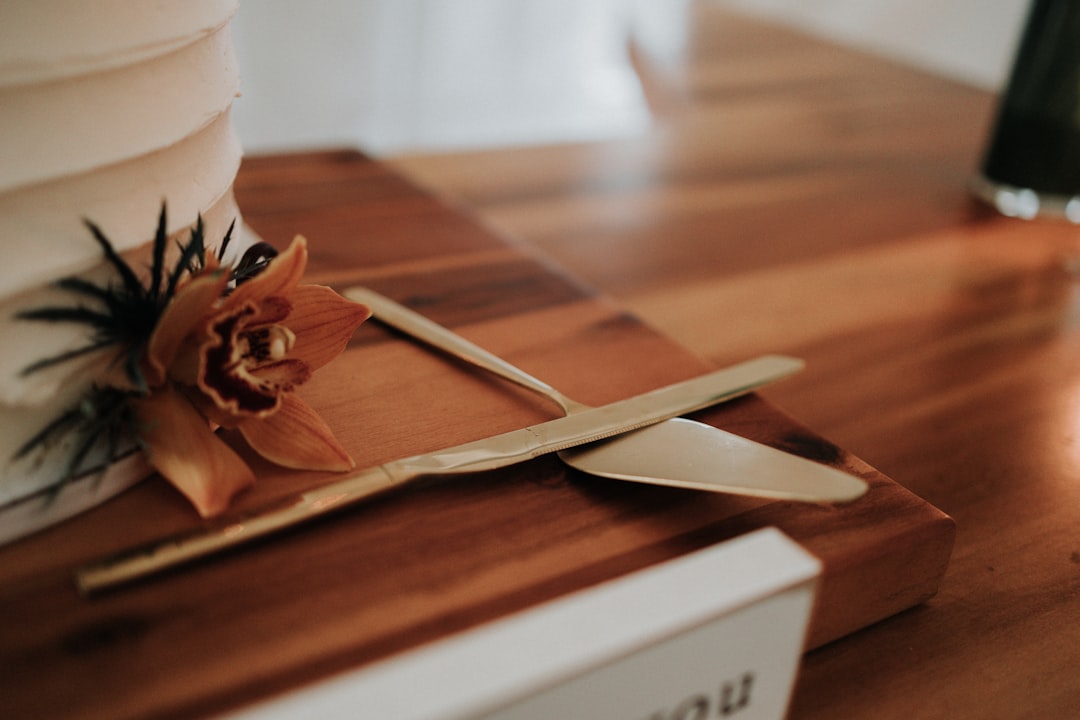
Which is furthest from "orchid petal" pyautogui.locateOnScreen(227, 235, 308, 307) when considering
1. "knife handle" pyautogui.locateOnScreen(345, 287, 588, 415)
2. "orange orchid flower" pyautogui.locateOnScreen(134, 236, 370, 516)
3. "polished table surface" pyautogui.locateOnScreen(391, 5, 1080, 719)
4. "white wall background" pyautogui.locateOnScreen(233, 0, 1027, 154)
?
"white wall background" pyautogui.locateOnScreen(233, 0, 1027, 154)

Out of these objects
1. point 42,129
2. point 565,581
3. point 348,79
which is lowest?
point 348,79

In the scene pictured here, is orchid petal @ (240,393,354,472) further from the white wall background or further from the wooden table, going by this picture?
the white wall background

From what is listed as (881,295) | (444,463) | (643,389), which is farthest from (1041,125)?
(444,463)

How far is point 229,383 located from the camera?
1.04 feet

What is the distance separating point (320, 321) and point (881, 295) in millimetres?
434

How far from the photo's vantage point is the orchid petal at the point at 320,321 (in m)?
0.36

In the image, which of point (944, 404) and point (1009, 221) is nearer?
point (944, 404)

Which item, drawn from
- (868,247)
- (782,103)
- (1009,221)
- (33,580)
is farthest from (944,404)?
(782,103)

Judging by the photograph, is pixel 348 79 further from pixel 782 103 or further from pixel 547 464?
pixel 547 464

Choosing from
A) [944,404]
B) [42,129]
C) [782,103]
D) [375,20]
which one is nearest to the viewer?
[42,129]

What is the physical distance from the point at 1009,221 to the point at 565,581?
2.07 feet

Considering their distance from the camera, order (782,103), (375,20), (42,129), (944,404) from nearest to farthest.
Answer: (42,129), (944,404), (782,103), (375,20)

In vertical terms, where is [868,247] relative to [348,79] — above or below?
above

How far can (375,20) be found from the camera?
2049 millimetres
